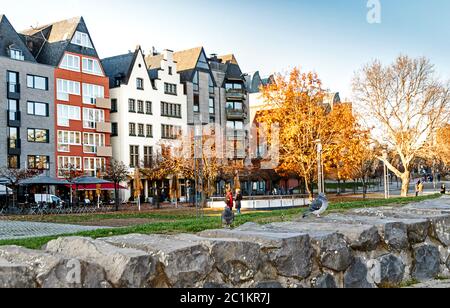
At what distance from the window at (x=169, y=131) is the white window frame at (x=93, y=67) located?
12.0 meters

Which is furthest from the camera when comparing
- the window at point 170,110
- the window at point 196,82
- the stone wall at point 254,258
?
the window at point 196,82

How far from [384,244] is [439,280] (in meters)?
1.05

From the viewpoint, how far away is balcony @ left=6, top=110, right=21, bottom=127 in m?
63.3

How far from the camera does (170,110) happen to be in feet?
269

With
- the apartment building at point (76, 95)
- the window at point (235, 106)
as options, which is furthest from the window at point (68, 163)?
the window at point (235, 106)

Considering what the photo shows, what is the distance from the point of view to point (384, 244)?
7.75m

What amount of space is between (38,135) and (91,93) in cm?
914

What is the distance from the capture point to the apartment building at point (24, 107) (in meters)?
63.1

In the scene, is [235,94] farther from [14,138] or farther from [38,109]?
[14,138]

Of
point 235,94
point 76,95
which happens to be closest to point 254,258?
point 76,95

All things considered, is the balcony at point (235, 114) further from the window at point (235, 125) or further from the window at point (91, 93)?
the window at point (91, 93)

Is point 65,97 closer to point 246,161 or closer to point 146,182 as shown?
point 146,182

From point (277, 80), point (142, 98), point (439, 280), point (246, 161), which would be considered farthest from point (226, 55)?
point (439, 280)

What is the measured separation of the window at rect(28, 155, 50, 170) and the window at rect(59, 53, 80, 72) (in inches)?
428
